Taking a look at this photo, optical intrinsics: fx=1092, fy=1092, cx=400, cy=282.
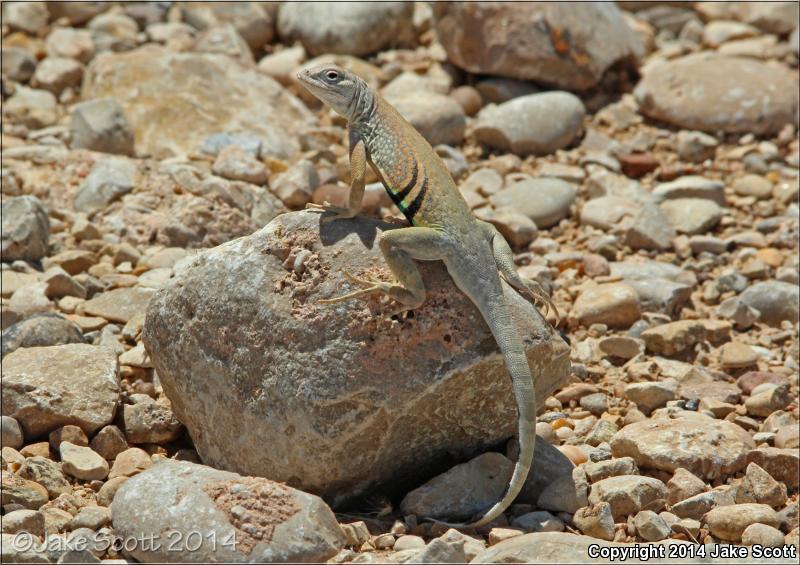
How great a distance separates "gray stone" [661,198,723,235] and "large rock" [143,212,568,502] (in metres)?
4.03

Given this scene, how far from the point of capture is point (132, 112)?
33.8 feet

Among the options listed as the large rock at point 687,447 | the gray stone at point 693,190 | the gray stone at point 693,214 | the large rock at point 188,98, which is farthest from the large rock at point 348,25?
the large rock at point 687,447

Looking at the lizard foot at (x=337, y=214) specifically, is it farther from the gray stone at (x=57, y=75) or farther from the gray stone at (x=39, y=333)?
the gray stone at (x=57, y=75)

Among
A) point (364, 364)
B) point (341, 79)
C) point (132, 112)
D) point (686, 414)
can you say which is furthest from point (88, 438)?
point (132, 112)

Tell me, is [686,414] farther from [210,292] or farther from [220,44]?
[220,44]

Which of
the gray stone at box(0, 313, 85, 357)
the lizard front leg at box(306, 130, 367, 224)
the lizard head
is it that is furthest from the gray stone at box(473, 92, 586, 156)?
the gray stone at box(0, 313, 85, 357)

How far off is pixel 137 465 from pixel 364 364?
4.98 feet

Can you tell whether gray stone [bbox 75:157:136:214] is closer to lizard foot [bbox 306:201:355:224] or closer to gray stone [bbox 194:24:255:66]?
gray stone [bbox 194:24:255:66]

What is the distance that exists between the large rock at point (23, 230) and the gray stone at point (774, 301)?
5.33 meters

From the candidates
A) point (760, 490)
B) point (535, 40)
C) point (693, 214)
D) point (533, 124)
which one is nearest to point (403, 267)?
point (760, 490)

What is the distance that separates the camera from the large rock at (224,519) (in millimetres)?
4715

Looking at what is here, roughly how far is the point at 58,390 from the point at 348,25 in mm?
6964

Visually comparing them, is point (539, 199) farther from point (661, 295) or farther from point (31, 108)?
point (31, 108)

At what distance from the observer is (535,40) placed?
11.1m
